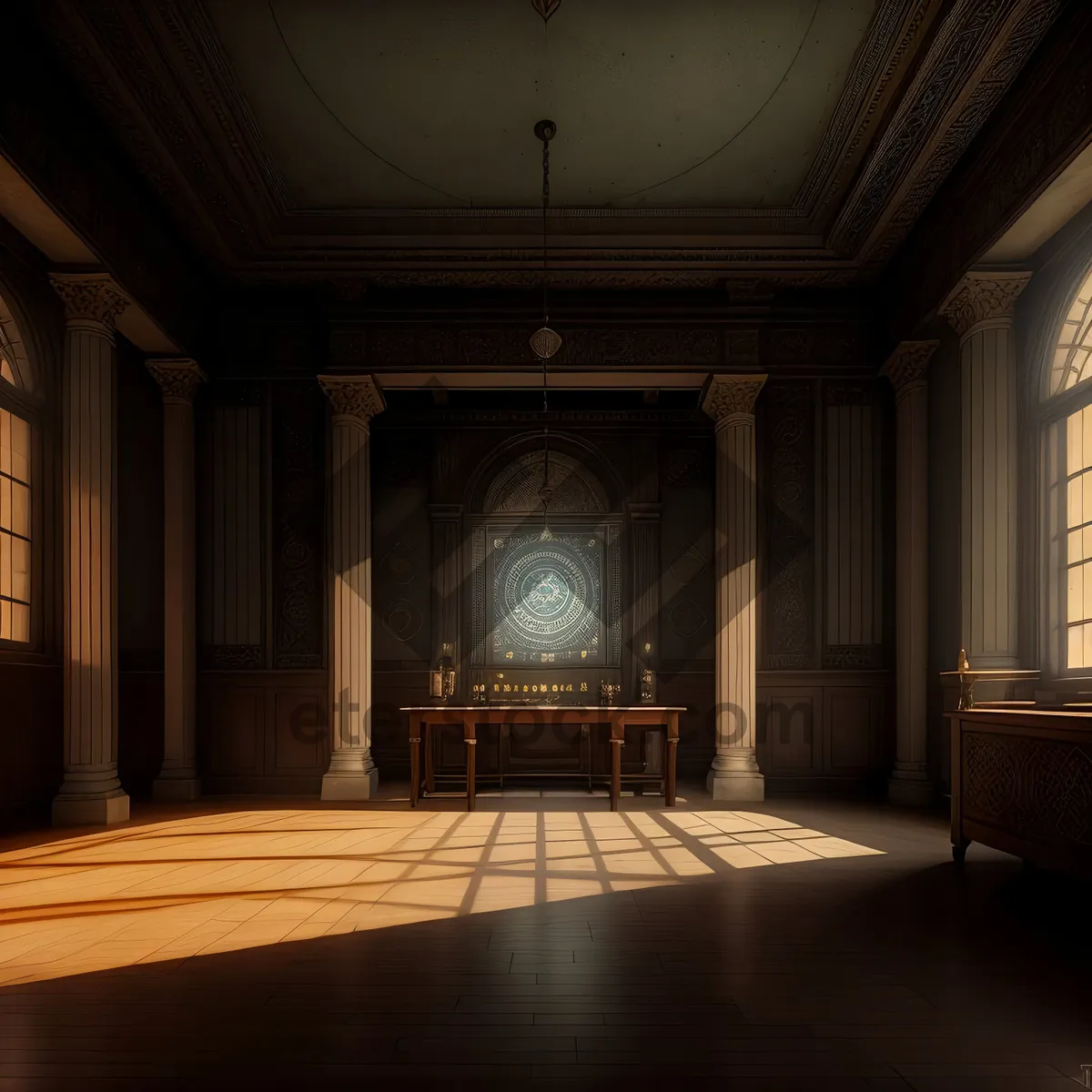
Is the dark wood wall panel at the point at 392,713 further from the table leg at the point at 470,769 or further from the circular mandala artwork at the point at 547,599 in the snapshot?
the table leg at the point at 470,769

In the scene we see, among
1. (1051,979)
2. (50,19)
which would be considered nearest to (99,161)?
(50,19)

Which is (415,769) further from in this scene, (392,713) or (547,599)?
(547,599)

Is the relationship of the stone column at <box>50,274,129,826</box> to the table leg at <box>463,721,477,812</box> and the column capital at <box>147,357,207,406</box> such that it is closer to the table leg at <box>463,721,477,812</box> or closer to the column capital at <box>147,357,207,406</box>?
the column capital at <box>147,357,207,406</box>

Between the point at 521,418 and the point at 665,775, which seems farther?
the point at 521,418

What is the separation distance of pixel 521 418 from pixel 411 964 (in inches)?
301

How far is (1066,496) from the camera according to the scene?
641 cm

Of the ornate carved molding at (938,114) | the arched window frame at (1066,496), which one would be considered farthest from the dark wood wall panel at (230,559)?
the arched window frame at (1066,496)

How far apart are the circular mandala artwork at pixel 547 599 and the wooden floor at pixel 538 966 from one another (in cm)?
438

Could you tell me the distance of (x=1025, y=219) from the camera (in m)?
5.93

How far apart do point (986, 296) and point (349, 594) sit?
5.55 metres

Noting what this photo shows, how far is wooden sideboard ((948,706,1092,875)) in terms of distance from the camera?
4.04m

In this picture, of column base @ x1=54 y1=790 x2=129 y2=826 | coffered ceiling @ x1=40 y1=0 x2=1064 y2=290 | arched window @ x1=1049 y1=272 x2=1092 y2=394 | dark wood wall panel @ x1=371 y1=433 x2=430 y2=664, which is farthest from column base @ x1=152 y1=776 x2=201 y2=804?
arched window @ x1=1049 y1=272 x2=1092 y2=394

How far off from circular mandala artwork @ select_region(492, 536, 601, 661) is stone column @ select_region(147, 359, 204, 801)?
3.23 m

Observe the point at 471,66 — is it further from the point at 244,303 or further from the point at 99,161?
the point at 244,303
